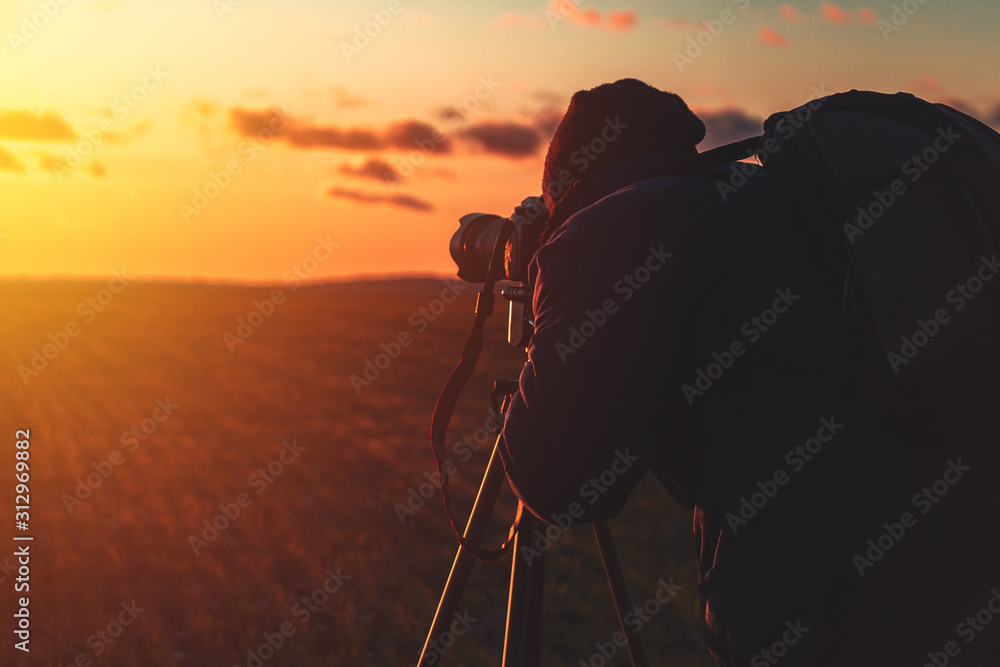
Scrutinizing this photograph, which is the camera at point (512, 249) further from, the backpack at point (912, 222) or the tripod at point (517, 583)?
the backpack at point (912, 222)

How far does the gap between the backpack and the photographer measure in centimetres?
8

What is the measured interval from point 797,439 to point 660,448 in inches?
12.6

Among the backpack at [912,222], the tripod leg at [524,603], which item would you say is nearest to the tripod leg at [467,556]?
the tripod leg at [524,603]

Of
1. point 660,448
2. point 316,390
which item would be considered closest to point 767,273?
point 660,448

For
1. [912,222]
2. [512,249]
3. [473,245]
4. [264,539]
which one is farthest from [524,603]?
[264,539]

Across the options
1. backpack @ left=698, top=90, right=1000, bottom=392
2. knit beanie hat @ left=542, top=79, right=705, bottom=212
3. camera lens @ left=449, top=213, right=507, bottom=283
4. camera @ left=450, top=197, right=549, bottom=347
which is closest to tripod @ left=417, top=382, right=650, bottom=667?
camera @ left=450, top=197, right=549, bottom=347

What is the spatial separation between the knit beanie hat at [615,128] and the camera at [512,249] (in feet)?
0.97

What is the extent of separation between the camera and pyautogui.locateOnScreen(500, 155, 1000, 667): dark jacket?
1.48 metres

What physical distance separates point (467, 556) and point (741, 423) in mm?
1419

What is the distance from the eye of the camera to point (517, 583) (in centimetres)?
256

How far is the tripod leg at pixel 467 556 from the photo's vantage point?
2605mm

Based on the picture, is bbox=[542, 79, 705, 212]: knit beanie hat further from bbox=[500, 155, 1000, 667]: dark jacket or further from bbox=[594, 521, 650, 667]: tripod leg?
bbox=[594, 521, 650, 667]: tripod leg

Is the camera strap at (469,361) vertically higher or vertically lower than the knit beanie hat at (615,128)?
lower

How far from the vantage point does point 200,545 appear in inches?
233
